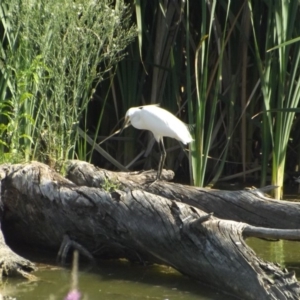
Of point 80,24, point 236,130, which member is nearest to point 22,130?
point 80,24

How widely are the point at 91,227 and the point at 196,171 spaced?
5.18ft

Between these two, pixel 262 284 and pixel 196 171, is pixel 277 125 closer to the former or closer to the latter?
pixel 196 171

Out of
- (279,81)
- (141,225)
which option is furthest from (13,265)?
(279,81)

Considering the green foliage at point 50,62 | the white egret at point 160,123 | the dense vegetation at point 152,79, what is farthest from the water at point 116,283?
the white egret at point 160,123

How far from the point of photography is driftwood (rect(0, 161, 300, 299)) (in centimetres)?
414

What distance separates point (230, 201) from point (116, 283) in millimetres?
906

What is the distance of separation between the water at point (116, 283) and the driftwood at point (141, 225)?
8cm

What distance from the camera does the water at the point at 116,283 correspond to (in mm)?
4273

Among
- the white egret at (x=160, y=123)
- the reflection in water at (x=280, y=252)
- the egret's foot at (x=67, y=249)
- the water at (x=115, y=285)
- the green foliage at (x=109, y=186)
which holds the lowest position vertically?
→ the water at (x=115, y=285)

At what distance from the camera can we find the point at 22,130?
564 centimetres

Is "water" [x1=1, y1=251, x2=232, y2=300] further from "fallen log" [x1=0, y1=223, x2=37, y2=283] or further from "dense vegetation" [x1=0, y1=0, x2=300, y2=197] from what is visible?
"dense vegetation" [x1=0, y1=0, x2=300, y2=197]

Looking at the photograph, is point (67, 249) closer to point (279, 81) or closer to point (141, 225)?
point (141, 225)

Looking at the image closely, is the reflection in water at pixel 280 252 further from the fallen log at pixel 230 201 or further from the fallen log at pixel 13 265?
the fallen log at pixel 13 265

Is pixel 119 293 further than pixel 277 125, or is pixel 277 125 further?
pixel 277 125
